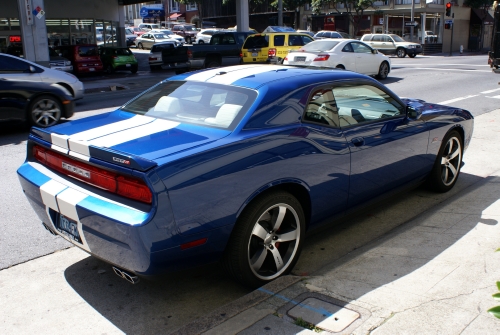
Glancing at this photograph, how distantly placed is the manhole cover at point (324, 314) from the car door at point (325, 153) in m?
0.95

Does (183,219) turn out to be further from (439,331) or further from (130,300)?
(439,331)

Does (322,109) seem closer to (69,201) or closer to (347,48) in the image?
(69,201)

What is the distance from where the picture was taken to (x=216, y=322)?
130 inches

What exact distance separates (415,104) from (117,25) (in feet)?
111

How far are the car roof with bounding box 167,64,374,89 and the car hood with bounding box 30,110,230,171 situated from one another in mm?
668

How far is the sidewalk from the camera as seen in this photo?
10.5ft

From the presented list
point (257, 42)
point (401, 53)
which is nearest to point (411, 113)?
point (257, 42)

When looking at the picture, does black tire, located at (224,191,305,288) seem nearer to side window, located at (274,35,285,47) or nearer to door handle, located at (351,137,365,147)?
door handle, located at (351,137,365,147)

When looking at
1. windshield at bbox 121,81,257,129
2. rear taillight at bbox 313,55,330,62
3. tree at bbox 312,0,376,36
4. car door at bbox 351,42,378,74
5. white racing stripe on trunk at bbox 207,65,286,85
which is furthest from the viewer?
tree at bbox 312,0,376,36

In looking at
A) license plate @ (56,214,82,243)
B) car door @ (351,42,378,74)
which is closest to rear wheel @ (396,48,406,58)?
car door @ (351,42,378,74)

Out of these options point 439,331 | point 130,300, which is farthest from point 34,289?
point 439,331

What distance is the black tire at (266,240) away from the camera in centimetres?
366

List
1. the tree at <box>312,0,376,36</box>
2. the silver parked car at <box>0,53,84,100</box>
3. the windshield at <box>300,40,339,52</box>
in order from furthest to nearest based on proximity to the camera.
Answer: the tree at <box>312,0,376,36</box>
the windshield at <box>300,40,339,52</box>
the silver parked car at <box>0,53,84,100</box>

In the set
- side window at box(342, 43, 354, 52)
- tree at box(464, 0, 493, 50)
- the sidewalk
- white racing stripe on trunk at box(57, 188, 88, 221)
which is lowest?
the sidewalk
